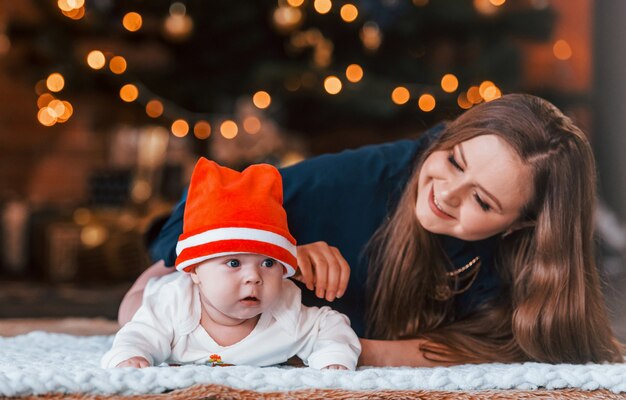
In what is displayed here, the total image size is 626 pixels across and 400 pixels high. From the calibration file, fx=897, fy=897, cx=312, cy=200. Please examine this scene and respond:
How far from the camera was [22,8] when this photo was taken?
158 inches

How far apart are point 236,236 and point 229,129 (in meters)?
2.57

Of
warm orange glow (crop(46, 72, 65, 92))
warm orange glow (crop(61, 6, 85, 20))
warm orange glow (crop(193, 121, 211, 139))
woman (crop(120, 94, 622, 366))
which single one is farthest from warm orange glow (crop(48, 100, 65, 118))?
woman (crop(120, 94, 622, 366))

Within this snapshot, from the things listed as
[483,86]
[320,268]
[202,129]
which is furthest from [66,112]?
[320,268]

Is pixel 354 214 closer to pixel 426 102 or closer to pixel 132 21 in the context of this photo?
pixel 426 102

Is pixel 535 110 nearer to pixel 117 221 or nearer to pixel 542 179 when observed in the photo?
pixel 542 179

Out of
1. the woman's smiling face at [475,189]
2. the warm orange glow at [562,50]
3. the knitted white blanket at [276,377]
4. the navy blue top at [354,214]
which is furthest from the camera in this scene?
the warm orange glow at [562,50]

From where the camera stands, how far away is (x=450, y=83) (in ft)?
12.1

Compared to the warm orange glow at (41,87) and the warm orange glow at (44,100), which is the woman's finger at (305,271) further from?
the warm orange glow at (44,100)

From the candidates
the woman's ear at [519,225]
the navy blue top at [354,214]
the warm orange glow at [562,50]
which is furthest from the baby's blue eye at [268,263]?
the warm orange glow at [562,50]

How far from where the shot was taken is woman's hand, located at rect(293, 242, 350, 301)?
1203mm

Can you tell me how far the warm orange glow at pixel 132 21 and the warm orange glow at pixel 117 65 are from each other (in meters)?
0.14

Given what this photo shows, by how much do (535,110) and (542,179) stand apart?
10 cm

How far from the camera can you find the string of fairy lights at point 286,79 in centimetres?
357

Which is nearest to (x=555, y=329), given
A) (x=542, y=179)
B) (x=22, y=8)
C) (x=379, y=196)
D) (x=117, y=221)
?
(x=542, y=179)
